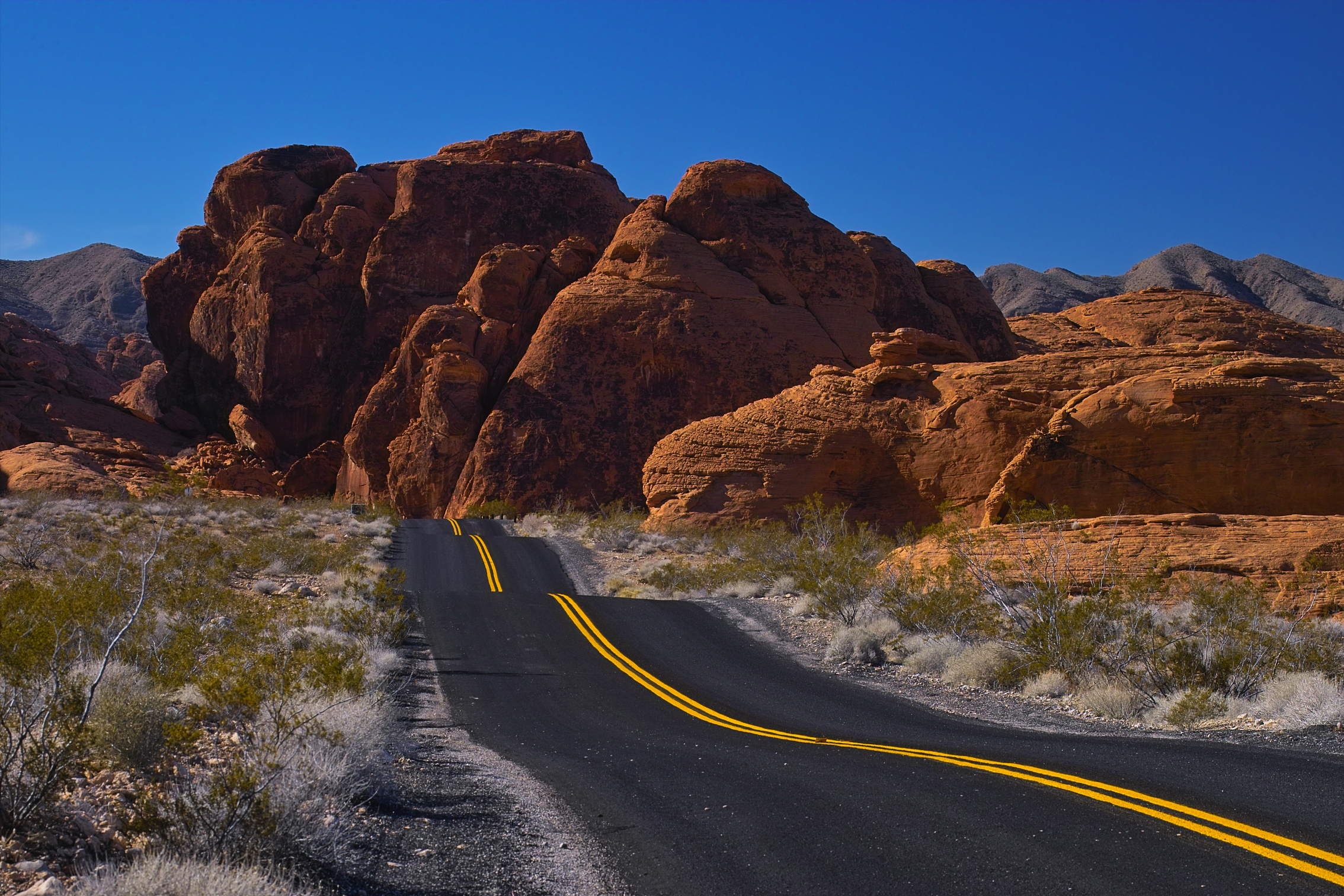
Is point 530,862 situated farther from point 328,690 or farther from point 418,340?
point 418,340

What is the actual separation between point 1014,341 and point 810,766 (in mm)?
41789

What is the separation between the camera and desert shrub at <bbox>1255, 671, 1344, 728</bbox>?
8.80 metres

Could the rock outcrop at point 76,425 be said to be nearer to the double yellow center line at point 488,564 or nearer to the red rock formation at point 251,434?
the red rock formation at point 251,434

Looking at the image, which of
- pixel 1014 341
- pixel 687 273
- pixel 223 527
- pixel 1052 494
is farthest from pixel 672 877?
pixel 1014 341

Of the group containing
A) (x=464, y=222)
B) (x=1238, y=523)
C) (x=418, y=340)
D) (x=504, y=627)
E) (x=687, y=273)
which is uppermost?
(x=464, y=222)

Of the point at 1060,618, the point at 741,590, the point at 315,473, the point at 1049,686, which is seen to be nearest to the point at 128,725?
the point at 1049,686

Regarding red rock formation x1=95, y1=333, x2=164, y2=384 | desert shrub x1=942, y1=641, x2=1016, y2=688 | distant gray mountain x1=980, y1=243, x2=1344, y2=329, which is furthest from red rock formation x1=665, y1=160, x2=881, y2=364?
red rock formation x1=95, y1=333, x2=164, y2=384

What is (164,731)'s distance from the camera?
236 inches

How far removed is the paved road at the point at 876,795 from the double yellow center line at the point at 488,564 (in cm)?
970

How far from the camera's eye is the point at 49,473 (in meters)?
33.8

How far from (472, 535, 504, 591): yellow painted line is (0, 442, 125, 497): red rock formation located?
13.2 m

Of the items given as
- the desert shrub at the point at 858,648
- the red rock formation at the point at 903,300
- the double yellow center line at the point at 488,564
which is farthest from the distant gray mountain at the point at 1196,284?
the desert shrub at the point at 858,648

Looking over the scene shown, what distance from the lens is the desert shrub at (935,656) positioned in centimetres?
1343

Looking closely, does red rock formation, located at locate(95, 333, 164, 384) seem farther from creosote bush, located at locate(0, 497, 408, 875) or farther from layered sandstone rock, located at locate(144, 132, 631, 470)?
creosote bush, located at locate(0, 497, 408, 875)
